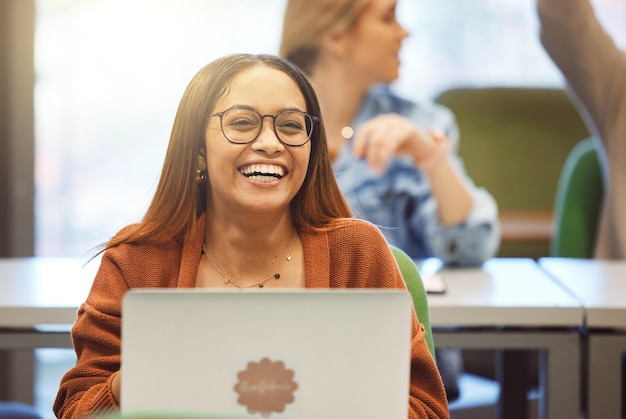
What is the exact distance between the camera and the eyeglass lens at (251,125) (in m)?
1.15

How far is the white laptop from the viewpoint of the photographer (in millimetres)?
860

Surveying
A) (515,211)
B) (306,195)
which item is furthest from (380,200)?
(306,195)

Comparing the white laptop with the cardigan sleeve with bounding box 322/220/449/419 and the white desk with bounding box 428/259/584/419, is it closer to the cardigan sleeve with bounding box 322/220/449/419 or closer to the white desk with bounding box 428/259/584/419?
the cardigan sleeve with bounding box 322/220/449/419

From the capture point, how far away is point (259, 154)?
3.75ft

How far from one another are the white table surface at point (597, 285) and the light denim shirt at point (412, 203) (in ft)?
0.57

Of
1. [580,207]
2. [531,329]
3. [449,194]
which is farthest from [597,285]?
[580,207]

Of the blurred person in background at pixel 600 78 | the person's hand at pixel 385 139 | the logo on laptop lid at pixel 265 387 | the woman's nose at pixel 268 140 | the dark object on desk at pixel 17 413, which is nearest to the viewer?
the logo on laptop lid at pixel 265 387

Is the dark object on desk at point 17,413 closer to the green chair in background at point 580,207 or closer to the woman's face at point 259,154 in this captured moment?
the woman's face at point 259,154

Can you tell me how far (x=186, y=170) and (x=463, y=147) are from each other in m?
1.96

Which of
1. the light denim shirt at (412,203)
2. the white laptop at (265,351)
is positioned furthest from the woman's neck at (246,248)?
the light denim shirt at (412,203)

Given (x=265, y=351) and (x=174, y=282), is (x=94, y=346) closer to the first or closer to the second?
(x=174, y=282)

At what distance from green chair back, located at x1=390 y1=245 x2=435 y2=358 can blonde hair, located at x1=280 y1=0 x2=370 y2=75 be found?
1198mm

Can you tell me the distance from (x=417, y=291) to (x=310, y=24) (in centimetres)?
132

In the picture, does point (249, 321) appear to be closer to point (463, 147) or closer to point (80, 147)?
point (463, 147)
